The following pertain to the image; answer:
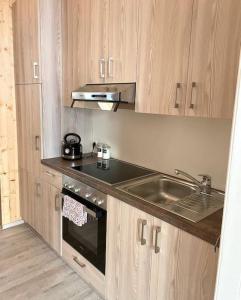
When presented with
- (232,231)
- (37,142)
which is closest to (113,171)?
(37,142)

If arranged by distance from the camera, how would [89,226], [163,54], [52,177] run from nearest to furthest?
1. [163,54]
2. [89,226]
3. [52,177]

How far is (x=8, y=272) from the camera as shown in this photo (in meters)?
2.21

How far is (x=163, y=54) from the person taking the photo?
1.49 m

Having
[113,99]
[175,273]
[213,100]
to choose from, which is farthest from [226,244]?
[113,99]

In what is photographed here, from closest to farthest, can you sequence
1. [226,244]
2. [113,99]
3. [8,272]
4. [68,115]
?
[226,244]
[113,99]
[8,272]
[68,115]

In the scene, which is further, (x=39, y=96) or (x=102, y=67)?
(x=39, y=96)

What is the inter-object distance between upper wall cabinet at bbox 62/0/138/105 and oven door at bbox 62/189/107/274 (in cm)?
93

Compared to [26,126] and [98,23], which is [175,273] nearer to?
[98,23]

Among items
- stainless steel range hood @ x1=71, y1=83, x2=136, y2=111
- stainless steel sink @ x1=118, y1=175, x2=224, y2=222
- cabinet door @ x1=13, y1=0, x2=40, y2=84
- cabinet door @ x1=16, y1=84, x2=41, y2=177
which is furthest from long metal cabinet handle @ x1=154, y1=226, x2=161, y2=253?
cabinet door @ x1=13, y1=0, x2=40, y2=84

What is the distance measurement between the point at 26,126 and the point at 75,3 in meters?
1.23

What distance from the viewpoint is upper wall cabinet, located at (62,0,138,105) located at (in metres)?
1.69

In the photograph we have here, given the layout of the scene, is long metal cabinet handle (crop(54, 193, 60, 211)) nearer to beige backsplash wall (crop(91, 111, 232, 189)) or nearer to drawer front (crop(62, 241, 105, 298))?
drawer front (crop(62, 241, 105, 298))

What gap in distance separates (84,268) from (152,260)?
32.3 inches

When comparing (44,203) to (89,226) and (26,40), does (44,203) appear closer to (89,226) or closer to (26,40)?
(89,226)
